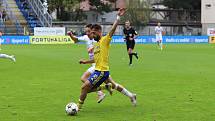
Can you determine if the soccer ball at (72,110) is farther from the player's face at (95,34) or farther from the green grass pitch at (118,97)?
the player's face at (95,34)

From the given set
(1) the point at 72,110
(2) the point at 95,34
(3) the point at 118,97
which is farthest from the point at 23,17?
(1) the point at 72,110

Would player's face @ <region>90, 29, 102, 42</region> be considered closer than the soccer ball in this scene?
No

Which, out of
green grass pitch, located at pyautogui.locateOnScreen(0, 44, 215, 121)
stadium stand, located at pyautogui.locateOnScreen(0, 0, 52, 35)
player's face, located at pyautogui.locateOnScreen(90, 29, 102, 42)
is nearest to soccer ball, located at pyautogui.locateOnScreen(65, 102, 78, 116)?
green grass pitch, located at pyautogui.locateOnScreen(0, 44, 215, 121)

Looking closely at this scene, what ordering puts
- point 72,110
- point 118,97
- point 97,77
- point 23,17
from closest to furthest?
point 72,110 → point 97,77 → point 118,97 → point 23,17

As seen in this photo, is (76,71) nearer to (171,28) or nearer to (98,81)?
(98,81)

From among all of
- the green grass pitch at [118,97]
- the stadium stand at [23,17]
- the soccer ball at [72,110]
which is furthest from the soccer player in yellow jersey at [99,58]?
the stadium stand at [23,17]

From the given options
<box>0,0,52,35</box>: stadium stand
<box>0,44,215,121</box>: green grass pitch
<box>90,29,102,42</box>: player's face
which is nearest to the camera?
<box>0,44,215,121</box>: green grass pitch

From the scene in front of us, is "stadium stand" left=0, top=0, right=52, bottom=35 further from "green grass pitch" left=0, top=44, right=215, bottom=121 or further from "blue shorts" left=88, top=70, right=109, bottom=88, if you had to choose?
"blue shorts" left=88, top=70, right=109, bottom=88

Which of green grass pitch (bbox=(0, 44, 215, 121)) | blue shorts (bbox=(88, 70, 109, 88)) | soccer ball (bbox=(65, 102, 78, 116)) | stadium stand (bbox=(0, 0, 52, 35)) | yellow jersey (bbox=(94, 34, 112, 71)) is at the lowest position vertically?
green grass pitch (bbox=(0, 44, 215, 121))

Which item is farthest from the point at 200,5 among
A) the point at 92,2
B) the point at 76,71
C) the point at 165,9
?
the point at 76,71

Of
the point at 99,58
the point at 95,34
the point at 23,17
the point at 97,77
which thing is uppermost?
the point at 23,17

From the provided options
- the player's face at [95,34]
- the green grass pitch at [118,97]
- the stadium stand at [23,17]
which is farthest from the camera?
the stadium stand at [23,17]

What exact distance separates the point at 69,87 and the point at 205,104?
16.2 feet

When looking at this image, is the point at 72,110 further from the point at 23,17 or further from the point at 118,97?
the point at 23,17
